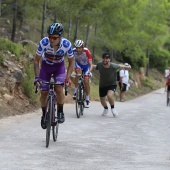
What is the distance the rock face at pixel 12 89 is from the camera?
→ 12.2m

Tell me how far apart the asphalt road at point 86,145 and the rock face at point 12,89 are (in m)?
0.49

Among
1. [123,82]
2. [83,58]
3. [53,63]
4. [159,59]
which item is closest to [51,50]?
[53,63]

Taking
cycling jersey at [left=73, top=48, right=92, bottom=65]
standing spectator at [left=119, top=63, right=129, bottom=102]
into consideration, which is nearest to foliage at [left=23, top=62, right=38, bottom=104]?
cycling jersey at [left=73, top=48, right=92, bottom=65]

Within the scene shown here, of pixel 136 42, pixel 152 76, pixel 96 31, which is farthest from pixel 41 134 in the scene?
pixel 152 76

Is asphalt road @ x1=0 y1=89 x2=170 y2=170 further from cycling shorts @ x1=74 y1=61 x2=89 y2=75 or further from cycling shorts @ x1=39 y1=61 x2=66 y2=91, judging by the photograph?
cycling shorts @ x1=74 y1=61 x2=89 y2=75

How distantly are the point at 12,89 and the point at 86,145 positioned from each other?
16.8ft

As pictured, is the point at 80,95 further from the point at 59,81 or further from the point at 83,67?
the point at 59,81

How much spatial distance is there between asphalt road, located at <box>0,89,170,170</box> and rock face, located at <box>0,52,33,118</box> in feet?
1.61

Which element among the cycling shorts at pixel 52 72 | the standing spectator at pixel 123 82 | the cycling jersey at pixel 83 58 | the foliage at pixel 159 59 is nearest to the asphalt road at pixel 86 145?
the cycling shorts at pixel 52 72

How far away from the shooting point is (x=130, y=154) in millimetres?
7703

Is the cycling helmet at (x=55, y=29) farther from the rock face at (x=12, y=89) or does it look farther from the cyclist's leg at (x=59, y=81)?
the rock face at (x=12, y=89)

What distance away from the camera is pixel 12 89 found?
12898 mm

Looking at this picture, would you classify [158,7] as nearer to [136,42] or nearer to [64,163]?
[136,42]

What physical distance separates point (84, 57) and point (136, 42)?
25000 millimetres
